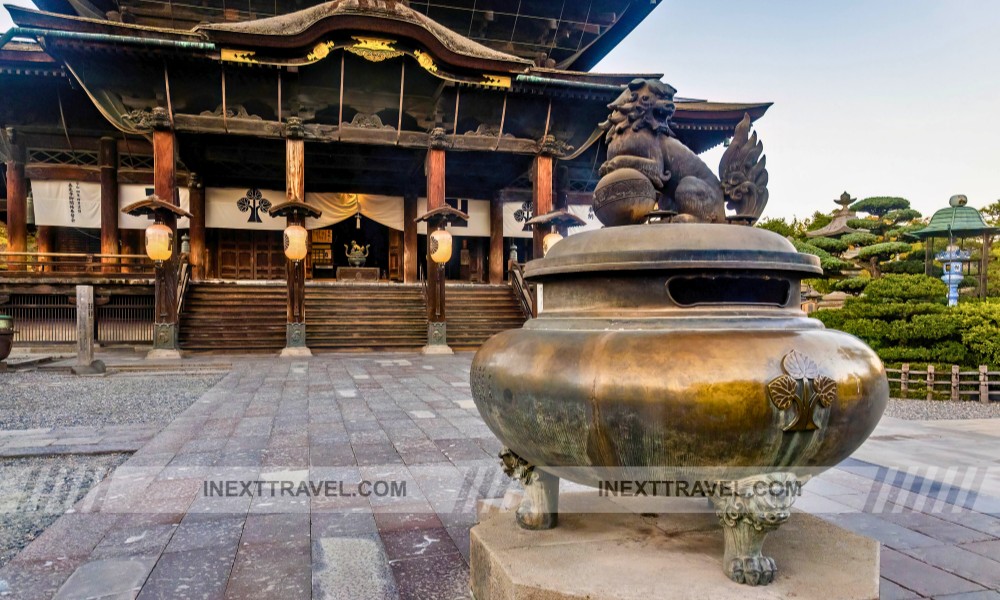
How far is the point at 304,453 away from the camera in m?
4.61

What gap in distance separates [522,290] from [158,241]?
8405mm

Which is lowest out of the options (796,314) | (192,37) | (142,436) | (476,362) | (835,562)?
(142,436)

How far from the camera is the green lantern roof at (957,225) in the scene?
15.7 m

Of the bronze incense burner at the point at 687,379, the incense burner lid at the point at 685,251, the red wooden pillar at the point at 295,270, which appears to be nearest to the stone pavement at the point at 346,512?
the bronze incense burner at the point at 687,379

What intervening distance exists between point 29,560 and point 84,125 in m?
16.6

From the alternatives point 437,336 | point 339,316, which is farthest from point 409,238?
point 437,336

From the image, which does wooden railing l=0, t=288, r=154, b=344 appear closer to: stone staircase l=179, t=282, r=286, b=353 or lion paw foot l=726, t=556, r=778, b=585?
stone staircase l=179, t=282, r=286, b=353

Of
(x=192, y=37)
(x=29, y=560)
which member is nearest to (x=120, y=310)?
(x=192, y=37)

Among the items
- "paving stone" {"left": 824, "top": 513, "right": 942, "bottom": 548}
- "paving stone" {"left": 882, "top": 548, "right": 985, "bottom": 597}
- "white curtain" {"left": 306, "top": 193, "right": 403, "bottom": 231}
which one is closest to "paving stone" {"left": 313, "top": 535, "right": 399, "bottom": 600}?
"paving stone" {"left": 882, "top": 548, "right": 985, "bottom": 597}

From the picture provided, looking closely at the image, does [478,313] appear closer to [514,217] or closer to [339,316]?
[339,316]

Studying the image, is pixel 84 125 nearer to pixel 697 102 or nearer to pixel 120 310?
pixel 120 310

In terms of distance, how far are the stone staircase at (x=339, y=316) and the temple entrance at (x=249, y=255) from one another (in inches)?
176

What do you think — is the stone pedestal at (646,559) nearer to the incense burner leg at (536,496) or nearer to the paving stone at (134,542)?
the incense burner leg at (536,496)

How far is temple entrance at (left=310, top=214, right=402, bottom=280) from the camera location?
69.5 ft
